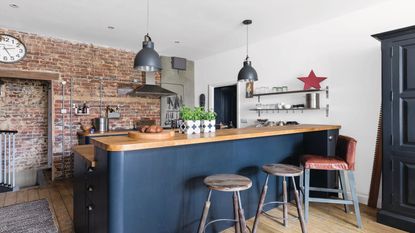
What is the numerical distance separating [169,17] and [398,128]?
130 inches

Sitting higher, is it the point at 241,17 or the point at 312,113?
the point at 241,17

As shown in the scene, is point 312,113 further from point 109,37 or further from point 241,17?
point 109,37

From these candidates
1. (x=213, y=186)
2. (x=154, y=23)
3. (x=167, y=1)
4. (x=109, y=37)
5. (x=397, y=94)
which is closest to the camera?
(x=213, y=186)

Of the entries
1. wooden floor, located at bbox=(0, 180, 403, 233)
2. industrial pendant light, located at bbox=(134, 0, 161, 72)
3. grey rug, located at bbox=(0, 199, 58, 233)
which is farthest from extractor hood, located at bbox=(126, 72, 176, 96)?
industrial pendant light, located at bbox=(134, 0, 161, 72)

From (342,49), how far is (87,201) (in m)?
3.83

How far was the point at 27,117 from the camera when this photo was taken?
15.7 feet

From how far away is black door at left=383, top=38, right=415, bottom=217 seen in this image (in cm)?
252

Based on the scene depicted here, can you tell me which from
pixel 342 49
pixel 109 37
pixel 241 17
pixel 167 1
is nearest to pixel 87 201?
pixel 167 1

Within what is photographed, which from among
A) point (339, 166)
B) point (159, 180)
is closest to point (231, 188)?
point (159, 180)

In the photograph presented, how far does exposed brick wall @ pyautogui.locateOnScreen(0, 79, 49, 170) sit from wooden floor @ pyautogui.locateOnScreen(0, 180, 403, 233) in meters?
1.27

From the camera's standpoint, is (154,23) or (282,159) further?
(154,23)

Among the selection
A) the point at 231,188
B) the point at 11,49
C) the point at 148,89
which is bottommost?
the point at 231,188

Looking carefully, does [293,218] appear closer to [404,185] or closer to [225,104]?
[404,185]

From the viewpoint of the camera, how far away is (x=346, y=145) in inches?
110
